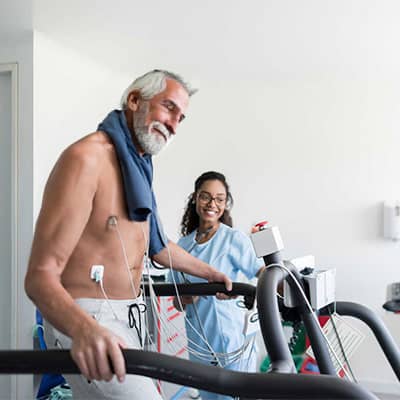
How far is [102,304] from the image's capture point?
140 cm

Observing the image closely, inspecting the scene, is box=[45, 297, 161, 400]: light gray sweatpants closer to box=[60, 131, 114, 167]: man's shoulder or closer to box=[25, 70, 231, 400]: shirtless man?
box=[25, 70, 231, 400]: shirtless man

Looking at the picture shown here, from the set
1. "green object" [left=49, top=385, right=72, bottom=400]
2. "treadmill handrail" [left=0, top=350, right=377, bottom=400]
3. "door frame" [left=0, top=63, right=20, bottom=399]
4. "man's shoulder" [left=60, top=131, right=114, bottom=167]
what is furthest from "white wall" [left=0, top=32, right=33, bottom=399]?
"treadmill handrail" [left=0, top=350, right=377, bottom=400]

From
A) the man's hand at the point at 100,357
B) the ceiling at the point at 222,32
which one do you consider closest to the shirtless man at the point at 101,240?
the man's hand at the point at 100,357

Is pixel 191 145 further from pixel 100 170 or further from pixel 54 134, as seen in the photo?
pixel 100 170

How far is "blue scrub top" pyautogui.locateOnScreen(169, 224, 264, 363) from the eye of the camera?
2.35 meters

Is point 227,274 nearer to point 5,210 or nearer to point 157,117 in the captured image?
point 157,117

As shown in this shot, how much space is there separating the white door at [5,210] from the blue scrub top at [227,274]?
1.17m

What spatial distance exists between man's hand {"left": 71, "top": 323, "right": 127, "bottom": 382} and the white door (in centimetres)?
240

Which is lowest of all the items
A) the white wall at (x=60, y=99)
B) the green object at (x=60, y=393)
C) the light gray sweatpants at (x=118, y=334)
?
the green object at (x=60, y=393)

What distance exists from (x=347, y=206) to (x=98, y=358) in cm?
339

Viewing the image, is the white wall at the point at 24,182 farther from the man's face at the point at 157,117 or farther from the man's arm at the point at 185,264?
the man's face at the point at 157,117

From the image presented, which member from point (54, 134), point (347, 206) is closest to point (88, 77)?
point (54, 134)

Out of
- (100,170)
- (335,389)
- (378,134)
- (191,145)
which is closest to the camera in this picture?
(335,389)

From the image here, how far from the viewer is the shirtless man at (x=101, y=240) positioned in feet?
3.16
